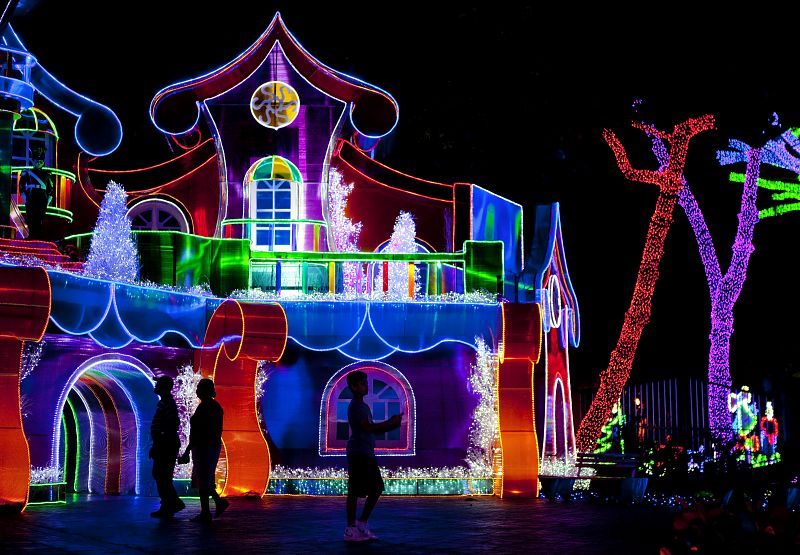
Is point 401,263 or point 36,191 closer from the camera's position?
point 36,191

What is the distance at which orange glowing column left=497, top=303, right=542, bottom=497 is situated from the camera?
60.6ft

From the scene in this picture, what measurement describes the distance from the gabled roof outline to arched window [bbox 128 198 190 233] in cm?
142

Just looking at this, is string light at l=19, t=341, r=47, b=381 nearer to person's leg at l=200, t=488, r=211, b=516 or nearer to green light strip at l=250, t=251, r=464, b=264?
green light strip at l=250, t=251, r=464, b=264

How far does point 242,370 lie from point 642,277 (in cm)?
1291

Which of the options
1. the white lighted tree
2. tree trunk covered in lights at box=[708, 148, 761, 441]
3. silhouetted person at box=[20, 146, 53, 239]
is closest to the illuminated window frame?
the white lighted tree

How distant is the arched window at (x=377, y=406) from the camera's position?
19.7 m

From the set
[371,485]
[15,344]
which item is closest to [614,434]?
[15,344]

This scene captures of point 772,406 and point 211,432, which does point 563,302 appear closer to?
point 772,406

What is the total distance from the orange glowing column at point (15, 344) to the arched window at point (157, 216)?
23.1ft

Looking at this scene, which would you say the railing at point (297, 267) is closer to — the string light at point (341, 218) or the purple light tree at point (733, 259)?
the string light at point (341, 218)

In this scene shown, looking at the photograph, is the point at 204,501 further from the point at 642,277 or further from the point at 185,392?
the point at 642,277

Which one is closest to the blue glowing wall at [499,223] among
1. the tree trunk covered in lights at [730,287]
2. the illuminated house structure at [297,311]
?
the illuminated house structure at [297,311]

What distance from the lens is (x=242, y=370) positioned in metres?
18.0

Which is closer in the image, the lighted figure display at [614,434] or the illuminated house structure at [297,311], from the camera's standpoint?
the illuminated house structure at [297,311]
